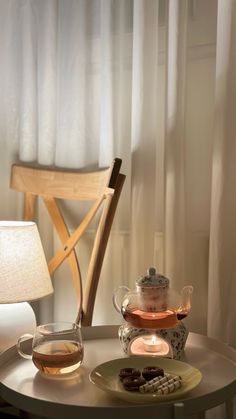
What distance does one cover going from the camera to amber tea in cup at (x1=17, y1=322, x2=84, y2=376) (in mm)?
960

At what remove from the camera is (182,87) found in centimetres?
131

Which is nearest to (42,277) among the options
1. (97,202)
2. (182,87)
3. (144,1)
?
(97,202)

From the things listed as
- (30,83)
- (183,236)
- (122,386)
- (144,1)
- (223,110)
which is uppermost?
(144,1)

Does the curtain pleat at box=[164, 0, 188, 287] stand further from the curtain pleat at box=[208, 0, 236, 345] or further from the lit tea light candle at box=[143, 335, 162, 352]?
the lit tea light candle at box=[143, 335, 162, 352]

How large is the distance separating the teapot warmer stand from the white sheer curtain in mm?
232

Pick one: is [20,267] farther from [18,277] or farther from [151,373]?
[151,373]

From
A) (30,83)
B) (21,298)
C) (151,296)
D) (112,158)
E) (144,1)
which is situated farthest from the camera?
(30,83)

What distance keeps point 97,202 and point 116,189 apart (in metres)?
0.08

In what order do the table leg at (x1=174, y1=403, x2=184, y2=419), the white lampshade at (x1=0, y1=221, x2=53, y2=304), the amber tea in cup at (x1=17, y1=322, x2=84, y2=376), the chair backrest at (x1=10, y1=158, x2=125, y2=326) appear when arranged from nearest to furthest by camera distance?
the table leg at (x1=174, y1=403, x2=184, y2=419), the amber tea in cup at (x1=17, y1=322, x2=84, y2=376), the white lampshade at (x1=0, y1=221, x2=53, y2=304), the chair backrest at (x1=10, y1=158, x2=125, y2=326)

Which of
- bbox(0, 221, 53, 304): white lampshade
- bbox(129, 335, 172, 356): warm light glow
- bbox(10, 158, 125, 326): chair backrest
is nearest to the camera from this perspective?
bbox(129, 335, 172, 356): warm light glow

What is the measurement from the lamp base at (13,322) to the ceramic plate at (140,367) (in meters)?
0.36

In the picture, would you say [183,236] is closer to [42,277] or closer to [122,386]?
[42,277]

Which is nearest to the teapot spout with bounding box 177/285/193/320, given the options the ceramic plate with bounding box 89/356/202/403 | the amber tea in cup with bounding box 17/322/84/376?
the ceramic plate with bounding box 89/356/202/403

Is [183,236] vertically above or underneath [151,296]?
above
